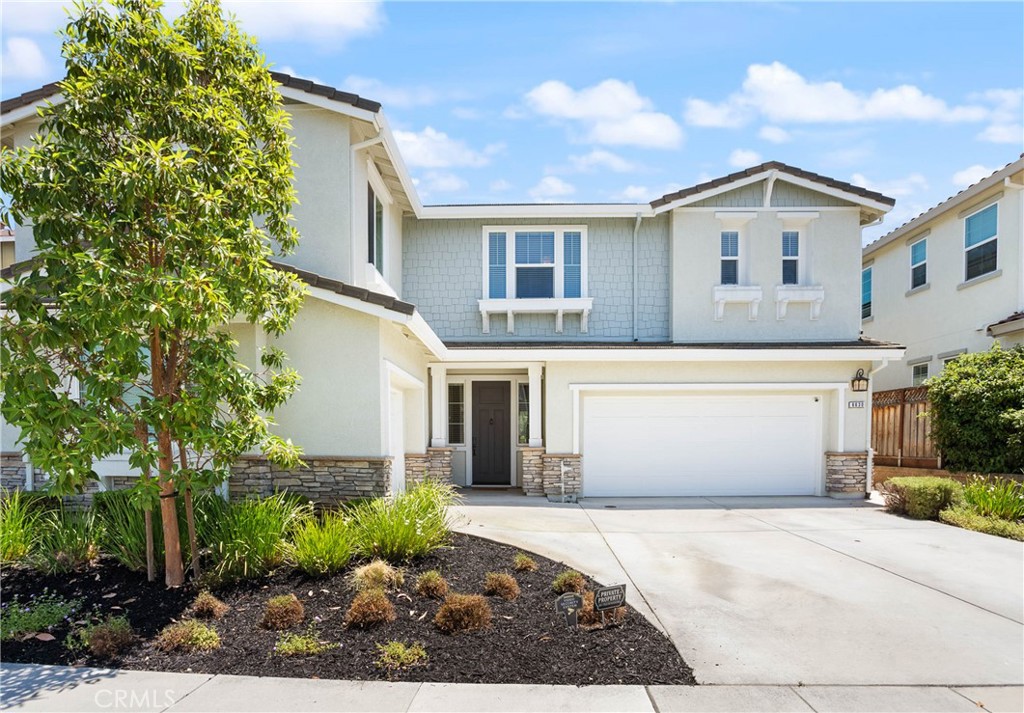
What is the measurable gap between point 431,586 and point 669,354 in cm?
730

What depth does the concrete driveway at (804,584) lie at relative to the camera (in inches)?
168

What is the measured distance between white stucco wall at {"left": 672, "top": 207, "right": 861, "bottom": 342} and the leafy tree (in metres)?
8.92

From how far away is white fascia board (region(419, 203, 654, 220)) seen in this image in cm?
1224

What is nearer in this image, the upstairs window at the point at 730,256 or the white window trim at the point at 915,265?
the upstairs window at the point at 730,256

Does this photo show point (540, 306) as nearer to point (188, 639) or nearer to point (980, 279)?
point (188, 639)

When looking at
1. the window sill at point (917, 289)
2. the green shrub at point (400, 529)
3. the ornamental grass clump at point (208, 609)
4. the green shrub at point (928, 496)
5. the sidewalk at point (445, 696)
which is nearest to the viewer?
the sidewalk at point (445, 696)

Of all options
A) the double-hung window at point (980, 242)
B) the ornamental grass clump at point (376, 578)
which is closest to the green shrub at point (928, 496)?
the double-hung window at point (980, 242)

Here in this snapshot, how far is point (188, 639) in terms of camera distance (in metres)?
4.43

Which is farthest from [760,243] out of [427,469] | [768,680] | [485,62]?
[768,680]

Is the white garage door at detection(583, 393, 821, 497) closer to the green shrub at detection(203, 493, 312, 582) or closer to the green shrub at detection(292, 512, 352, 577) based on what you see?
the green shrub at detection(292, 512, 352, 577)

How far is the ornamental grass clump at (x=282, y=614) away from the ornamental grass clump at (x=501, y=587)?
162 cm

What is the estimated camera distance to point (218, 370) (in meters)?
5.14

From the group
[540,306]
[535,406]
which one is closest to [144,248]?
[535,406]

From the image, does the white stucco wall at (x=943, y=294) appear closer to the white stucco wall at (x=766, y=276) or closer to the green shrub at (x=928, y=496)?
the white stucco wall at (x=766, y=276)
